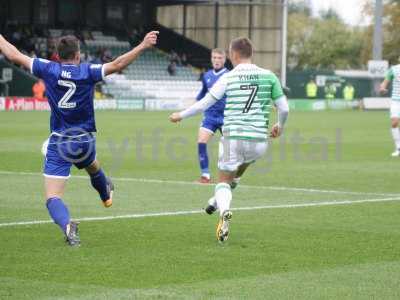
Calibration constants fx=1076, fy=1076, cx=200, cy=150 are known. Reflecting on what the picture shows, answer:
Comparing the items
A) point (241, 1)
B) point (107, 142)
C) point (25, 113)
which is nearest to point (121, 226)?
point (107, 142)

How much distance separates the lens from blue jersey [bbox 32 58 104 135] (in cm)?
1056

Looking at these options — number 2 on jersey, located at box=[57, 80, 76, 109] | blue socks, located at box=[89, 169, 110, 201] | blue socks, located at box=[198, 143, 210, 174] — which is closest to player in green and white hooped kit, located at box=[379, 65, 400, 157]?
blue socks, located at box=[198, 143, 210, 174]

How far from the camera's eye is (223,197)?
1093 centimetres

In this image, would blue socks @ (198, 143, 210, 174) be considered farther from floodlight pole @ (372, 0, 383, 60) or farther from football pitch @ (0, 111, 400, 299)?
floodlight pole @ (372, 0, 383, 60)

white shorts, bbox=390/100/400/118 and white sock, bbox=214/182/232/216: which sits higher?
white sock, bbox=214/182/232/216

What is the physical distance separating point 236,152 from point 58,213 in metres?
1.96

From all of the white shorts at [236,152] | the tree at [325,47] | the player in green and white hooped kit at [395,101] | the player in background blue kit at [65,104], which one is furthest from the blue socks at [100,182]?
the tree at [325,47]

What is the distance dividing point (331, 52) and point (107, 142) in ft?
249

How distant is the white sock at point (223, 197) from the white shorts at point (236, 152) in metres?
0.19

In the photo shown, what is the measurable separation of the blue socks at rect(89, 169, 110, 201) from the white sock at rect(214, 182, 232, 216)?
140 centimetres

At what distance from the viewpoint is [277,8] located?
6200cm

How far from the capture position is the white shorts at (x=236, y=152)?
11047mm

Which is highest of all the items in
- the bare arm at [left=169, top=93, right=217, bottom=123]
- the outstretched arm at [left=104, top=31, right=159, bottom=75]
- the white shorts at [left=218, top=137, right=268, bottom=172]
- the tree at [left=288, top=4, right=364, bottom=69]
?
the outstretched arm at [left=104, top=31, right=159, bottom=75]

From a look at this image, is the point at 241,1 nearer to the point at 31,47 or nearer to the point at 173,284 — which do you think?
the point at 31,47
